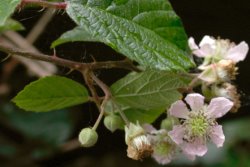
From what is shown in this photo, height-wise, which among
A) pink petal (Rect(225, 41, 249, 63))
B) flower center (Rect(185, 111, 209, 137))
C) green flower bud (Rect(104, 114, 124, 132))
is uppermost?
green flower bud (Rect(104, 114, 124, 132))

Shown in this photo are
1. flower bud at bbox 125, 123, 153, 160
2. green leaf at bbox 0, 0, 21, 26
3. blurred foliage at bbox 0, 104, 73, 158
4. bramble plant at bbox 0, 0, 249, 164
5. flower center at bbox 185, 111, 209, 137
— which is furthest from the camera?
blurred foliage at bbox 0, 104, 73, 158

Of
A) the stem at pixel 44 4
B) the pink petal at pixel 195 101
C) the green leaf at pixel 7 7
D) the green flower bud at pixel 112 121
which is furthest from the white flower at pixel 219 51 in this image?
the green leaf at pixel 7 7

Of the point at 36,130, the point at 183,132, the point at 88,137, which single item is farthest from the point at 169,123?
the point at 36,130

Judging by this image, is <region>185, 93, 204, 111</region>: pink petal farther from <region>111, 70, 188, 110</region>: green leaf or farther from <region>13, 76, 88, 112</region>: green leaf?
<region>13, 76, 88, 112</region>: green leaf

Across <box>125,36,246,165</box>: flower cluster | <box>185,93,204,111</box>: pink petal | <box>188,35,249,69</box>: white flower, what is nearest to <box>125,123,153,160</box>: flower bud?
<box>125,36,246,165</box>: flower cluster

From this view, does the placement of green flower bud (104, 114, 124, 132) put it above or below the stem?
below
